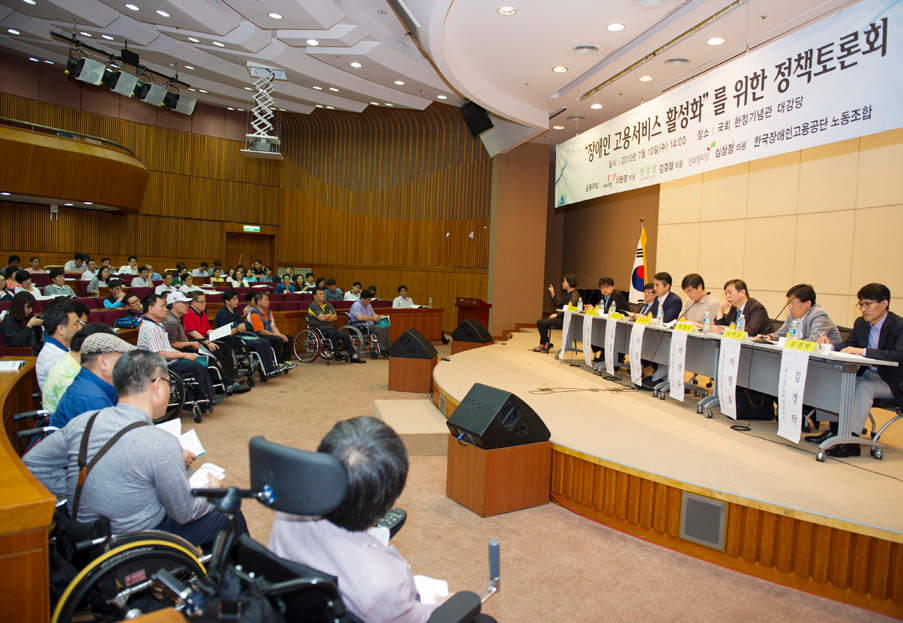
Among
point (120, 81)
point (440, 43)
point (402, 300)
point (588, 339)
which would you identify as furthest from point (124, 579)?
point (120, 81)

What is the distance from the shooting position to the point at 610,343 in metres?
5.84

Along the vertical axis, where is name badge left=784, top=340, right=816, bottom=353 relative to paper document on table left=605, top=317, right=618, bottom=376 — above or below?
above

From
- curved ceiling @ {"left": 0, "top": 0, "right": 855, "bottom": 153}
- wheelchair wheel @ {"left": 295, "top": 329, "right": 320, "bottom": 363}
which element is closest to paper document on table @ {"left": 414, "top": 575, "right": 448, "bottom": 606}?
curved ceiling @ {"left": 0, "top": 0, "right": 855, "bottom": 153}

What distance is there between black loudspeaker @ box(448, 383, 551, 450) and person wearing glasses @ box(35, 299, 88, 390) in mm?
2341

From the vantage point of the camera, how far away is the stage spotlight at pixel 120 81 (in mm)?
10461

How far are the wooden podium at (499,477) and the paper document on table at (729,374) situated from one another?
1.57 meters

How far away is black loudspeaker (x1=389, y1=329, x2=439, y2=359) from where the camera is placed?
21.2 ft

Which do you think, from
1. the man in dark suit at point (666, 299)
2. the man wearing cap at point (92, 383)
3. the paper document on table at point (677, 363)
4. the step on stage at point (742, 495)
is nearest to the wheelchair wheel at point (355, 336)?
the man in dark suit at point (666, 299)

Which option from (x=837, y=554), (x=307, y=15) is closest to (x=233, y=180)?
(x=307, y=15)

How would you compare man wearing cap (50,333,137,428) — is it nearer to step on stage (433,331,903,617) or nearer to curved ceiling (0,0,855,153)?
step on stage (433,331,903,617)

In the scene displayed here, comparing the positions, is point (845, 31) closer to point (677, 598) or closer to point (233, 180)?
point (677, 598)

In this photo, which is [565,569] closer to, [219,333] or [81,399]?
[81,399]

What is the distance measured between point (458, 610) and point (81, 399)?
2014mm

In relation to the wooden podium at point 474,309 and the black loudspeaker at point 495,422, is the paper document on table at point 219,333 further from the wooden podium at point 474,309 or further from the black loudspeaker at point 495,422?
the wooden podium at point 474,309
